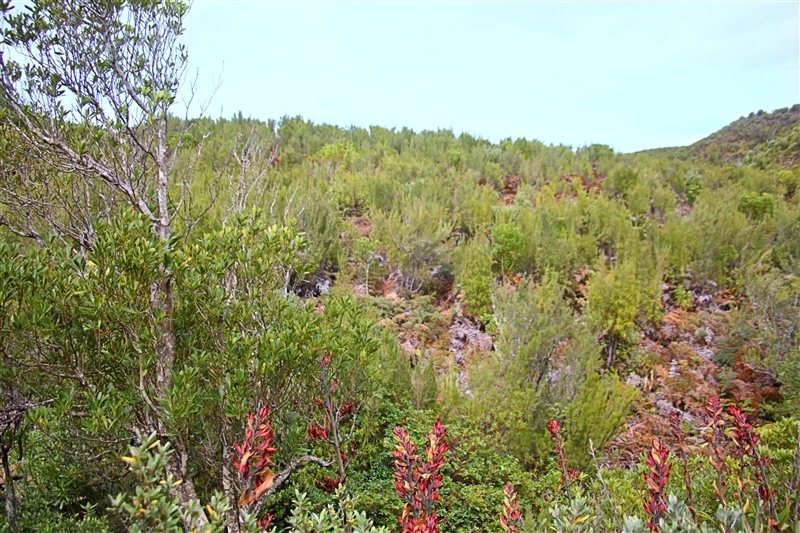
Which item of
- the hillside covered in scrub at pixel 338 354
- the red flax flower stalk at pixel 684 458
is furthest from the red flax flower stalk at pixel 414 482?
the red flax flower stalk at pixel 684 458

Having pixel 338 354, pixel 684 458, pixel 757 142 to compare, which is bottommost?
pixel 684 458

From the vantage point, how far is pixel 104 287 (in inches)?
81.4

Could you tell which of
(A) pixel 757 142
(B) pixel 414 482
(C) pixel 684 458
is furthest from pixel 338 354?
(A) pixel 757 142

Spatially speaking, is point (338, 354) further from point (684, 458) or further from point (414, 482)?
point (684, 458)

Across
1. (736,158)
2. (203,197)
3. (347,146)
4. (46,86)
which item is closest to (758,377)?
(46,86)

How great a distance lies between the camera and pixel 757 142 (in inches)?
802

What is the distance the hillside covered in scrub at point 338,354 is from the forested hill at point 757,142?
9585 mm

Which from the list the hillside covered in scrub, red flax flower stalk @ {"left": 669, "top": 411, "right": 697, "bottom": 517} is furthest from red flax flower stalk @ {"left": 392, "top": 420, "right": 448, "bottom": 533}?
red flax flower stalk @ {"left": 669, "top": 411, "right": 697, "bottom": 517}

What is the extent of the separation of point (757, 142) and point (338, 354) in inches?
1017

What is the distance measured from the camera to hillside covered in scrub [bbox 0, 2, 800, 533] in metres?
2.01

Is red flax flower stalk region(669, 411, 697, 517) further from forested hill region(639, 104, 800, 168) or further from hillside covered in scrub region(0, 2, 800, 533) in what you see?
forested hill region(639, 104, 800, 168)

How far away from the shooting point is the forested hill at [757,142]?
15299 mm

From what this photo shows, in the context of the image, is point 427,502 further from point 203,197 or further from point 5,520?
point 203,197

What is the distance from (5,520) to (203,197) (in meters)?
5.77
